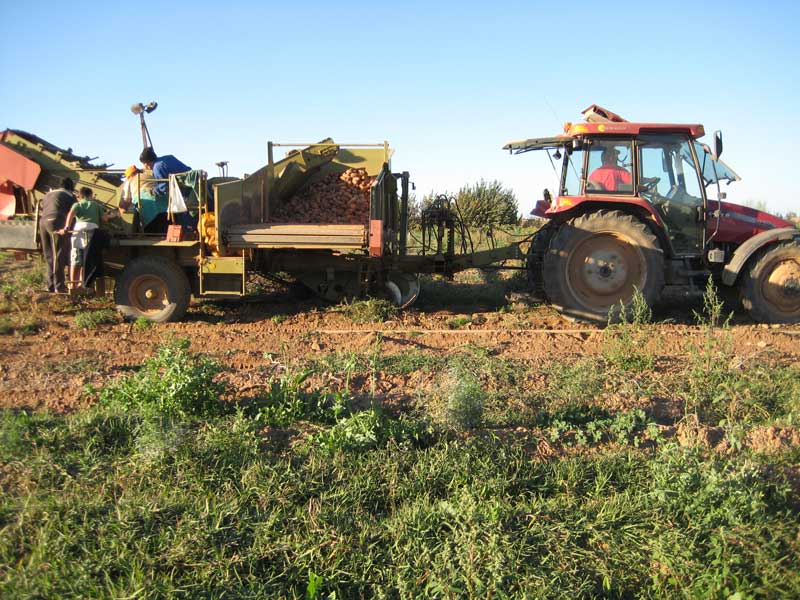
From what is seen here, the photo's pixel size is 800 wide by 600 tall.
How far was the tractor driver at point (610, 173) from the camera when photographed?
7.92 meters

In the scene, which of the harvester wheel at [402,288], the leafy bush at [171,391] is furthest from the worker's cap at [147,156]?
the leafy bush at [171,391]

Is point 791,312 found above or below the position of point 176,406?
above

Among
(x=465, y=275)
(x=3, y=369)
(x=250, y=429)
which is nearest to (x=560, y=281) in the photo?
(x=465, y=275)

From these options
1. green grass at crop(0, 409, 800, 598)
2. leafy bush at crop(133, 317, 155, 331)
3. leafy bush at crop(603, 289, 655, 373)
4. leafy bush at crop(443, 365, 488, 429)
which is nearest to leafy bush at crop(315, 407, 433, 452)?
green grass at crop(0, 409, 800, 598)

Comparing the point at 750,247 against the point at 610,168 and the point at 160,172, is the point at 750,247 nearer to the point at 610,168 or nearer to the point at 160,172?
the point at 610,168

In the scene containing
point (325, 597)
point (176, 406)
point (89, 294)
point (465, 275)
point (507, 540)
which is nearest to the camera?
point (325, 597)

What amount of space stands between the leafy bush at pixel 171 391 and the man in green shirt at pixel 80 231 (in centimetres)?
365

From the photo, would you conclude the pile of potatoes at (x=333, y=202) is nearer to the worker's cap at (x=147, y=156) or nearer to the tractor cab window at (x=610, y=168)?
the worker's cap at (x=147, y=156)

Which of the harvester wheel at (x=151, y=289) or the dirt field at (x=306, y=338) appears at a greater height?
the harvester wheel at (x=151, y=289)

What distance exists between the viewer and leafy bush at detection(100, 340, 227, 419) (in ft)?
13.9

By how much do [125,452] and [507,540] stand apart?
8.14ft

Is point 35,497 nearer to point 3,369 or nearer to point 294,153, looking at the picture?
point 3,369

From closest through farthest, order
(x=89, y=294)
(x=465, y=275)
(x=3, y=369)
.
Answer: (x=3, y=369), (x=89, y=294), (x=465, y=275)

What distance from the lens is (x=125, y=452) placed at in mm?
3996
